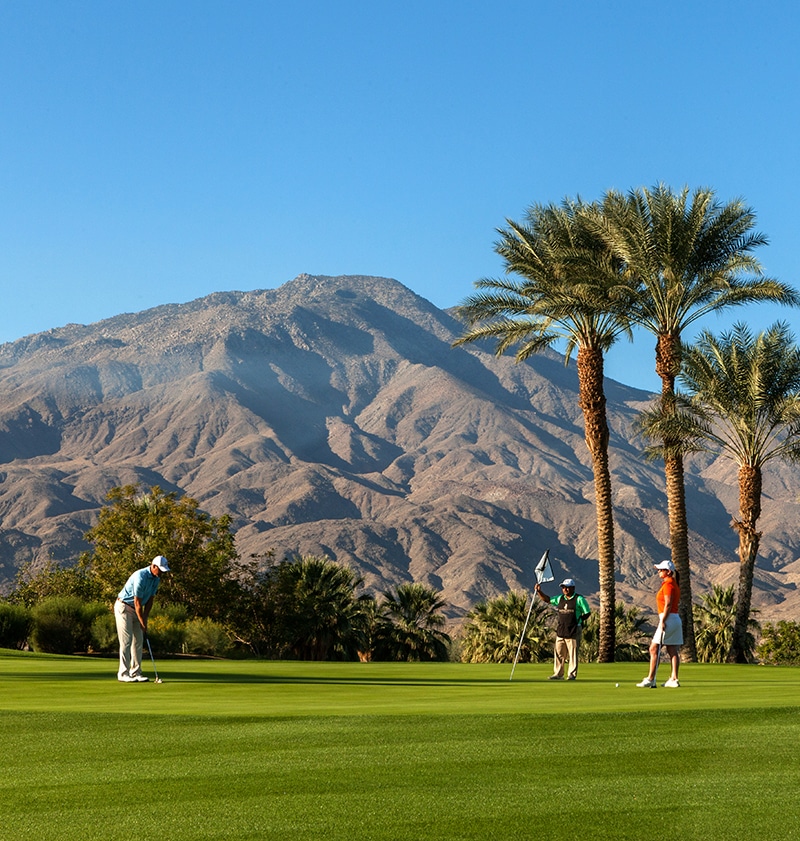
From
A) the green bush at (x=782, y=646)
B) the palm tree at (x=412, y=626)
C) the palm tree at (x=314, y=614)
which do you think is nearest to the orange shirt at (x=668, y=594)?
the green bush at (x=782, y=646)

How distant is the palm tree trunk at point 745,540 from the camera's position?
39094mm

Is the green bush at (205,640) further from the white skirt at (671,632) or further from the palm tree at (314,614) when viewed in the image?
the white skirt at (671,632)

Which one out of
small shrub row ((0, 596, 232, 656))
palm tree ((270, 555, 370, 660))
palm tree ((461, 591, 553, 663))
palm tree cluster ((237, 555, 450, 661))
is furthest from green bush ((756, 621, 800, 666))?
small shrub row ((0, 596, 232, 656))

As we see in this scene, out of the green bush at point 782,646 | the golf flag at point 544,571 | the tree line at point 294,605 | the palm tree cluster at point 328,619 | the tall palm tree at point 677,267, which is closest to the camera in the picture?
the golf flag at point 544,571

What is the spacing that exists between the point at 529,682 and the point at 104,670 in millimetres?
9187

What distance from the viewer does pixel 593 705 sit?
14.3m

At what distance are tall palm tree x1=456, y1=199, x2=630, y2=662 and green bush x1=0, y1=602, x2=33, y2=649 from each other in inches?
723

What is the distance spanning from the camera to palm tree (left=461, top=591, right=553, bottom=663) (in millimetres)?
59625

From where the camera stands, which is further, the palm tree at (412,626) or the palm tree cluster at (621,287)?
the palm tree at (412,626)

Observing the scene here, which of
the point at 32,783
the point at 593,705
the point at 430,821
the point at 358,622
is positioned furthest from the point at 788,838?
the point at 358,622

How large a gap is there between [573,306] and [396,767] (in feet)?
98.9

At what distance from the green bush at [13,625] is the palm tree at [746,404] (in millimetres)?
24272

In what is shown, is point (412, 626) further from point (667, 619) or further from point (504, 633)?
point (667, 619)

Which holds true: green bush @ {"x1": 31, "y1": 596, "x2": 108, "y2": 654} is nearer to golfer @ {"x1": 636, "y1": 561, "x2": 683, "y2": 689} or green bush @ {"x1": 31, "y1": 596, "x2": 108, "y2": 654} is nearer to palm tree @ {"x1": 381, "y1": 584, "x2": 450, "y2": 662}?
palm tree @ {"x1": 381, "y1": 584, "x2": 450, "y2": 662}
